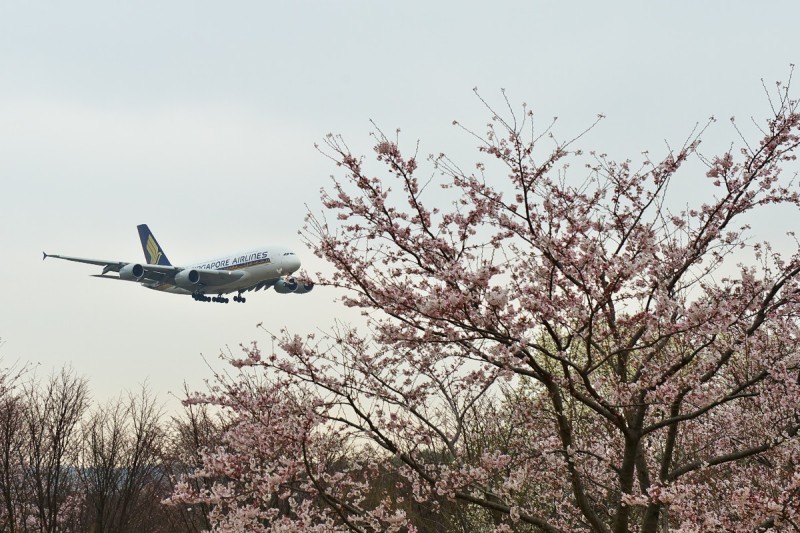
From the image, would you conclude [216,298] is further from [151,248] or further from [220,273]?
[151,248]

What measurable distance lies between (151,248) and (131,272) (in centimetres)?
2124

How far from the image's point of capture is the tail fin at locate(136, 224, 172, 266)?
62.4 meters

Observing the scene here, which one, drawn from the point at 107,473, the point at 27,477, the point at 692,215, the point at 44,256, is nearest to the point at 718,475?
the point at 692,215

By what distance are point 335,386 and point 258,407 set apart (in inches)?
41.2

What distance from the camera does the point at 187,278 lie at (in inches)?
1775

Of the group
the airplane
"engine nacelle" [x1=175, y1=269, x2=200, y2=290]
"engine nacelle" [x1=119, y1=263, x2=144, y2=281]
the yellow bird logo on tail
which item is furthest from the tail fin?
"engine nacelle" [x1=119, y1=263, x2=144, y2=281]

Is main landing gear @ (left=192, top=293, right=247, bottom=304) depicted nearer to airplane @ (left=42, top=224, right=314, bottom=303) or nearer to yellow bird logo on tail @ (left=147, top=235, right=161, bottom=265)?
airplane @ (left=42, top=224, right=314, bottom=303)

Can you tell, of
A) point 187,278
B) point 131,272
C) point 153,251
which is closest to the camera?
point 131,272

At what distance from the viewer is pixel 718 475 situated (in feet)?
40.3

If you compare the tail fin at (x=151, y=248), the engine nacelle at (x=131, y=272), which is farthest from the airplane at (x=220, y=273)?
the tail fin at (x=151, y=248)

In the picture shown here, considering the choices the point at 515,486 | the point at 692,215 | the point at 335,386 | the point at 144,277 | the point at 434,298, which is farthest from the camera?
the point at 144,277

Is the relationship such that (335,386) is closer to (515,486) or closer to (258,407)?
(258,407)

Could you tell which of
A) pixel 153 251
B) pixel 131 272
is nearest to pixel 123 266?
pixel 131 272

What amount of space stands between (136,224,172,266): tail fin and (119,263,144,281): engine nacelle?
60.0ft
